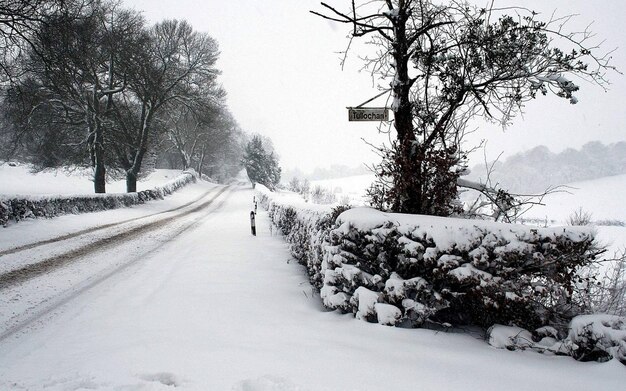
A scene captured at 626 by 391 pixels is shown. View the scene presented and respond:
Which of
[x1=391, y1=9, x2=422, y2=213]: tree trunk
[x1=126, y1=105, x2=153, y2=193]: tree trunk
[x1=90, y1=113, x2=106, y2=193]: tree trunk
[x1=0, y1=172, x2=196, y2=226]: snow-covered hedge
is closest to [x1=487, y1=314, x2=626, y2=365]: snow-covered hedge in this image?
[x1=391, y1=9, x2=422, y2=213]: tree trunk

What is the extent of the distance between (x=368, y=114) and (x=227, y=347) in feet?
12.2

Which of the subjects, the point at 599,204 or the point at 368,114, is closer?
the point at 368,114

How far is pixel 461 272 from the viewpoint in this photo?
3154 millimetres

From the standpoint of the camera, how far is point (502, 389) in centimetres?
253

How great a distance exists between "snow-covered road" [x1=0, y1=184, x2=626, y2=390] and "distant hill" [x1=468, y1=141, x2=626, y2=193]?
54993 millimetres

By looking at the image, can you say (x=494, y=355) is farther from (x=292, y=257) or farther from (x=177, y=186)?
(x=177, y=186)

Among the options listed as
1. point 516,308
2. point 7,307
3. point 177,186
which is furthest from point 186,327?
point 177,186

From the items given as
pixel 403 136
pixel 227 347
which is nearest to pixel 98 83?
pixel 403 136

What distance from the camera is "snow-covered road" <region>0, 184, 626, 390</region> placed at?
263cm

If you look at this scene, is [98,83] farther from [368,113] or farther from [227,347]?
[227,347]

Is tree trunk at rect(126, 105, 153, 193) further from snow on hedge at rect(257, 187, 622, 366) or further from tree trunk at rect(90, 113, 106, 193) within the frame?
snow on hedge at rect(257, 187, 622, 366)

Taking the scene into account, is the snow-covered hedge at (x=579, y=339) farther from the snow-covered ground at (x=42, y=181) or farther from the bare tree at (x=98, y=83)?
the snow-covered ground at (x=42, y=181)

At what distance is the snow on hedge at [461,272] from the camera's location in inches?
120

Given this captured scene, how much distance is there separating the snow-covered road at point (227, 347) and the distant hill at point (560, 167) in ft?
180
